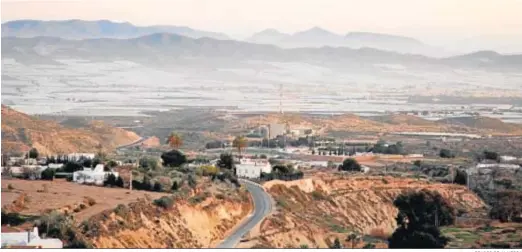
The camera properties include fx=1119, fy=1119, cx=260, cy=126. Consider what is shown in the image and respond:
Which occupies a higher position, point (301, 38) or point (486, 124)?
point (301, 38)

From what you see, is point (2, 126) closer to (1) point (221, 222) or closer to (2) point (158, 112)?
(2) point (158, 112)

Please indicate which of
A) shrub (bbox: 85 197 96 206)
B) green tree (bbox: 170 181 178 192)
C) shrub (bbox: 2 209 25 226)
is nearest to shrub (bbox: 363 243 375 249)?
green tree (bbox: 170 181 178 192)

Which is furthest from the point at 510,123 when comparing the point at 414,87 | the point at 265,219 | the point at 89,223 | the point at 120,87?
the point at 89,223

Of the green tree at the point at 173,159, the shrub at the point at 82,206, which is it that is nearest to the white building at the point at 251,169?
the green tree at the point at 173,159

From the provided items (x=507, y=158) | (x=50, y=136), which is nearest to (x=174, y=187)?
(x=50, y=136)

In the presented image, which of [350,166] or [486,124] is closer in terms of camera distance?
[350,166]

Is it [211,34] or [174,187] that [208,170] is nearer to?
[174,187]

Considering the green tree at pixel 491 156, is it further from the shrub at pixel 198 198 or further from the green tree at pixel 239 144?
the shrub at pixel 198 198
